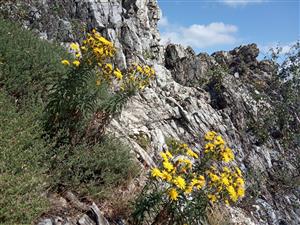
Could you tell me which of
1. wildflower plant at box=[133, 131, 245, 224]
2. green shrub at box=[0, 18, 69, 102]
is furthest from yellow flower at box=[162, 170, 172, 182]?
green shrub at box=[0, 18, 69, 102]

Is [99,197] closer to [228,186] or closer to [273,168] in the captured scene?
[228,186]

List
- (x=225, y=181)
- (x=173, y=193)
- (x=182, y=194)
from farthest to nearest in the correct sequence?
(x=225, y=181) < (x=182, y=194) < (x=173, y=193)

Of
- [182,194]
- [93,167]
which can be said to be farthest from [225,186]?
[93,167]

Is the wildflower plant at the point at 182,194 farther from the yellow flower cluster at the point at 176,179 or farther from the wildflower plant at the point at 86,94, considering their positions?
the wildflower plant at the point at 86,94

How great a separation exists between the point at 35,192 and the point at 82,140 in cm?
161

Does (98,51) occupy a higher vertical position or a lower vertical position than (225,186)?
Answer: higher

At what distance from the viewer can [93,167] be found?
491cm

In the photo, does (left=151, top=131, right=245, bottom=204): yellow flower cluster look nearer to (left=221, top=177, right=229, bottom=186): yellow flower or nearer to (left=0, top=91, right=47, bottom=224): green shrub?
(left=221, top=177, right=229, bottom=186): yellow flower

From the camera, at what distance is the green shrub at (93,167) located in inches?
173

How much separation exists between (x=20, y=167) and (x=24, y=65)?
8.38 feet

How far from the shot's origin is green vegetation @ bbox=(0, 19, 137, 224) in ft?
11.3

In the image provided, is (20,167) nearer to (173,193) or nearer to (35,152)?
(35,152)

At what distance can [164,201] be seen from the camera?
13.7 feet

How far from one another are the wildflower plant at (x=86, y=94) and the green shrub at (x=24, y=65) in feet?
1.47
